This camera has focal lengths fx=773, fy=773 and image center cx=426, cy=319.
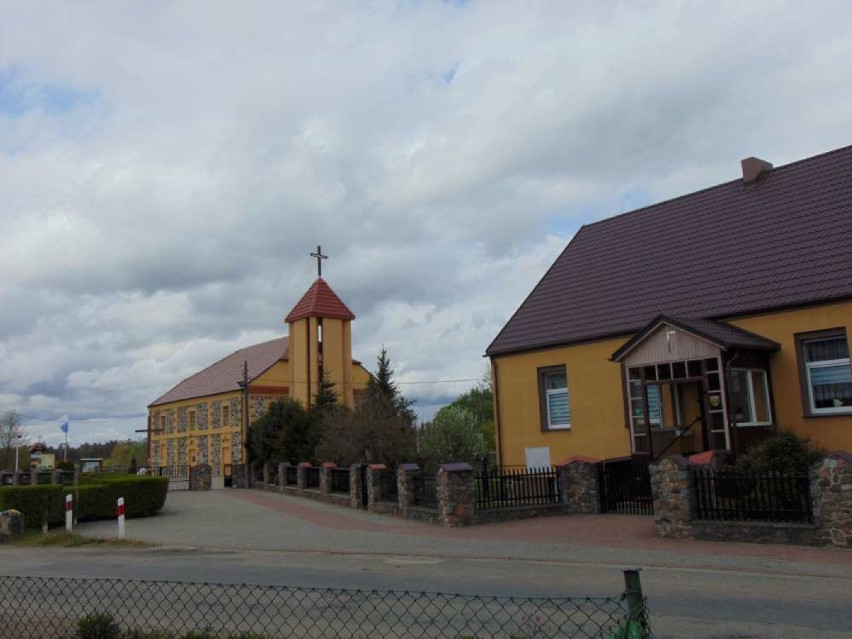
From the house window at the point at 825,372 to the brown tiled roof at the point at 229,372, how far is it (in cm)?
3949

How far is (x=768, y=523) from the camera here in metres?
12.2

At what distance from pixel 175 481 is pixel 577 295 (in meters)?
23.5

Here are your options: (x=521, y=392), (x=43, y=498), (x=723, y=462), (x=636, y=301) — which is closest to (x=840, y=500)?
(x=723, y=462)

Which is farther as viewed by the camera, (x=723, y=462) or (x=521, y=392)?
(x=521, y=392)

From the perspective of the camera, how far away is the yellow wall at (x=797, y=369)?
17.2 meters

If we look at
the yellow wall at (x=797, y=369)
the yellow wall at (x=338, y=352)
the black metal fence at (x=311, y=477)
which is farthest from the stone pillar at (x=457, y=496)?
the yellow wall at (x=338, y=352)

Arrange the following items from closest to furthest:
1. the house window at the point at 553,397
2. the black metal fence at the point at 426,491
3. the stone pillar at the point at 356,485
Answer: the black metal fence at the point at 426,491 < the stone pillar at the point at 356,485 < the house window at the point at 553,397

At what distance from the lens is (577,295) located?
79.3 feet

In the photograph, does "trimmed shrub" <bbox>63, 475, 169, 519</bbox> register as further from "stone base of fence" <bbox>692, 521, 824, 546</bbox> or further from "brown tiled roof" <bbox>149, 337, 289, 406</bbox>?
"brown tiled roof" <bbox>149, 337, 289, 406</bbox>

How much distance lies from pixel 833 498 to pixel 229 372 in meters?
52.0

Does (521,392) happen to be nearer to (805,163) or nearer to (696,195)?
(696,195)

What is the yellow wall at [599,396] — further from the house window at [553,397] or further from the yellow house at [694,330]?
the house window at [553,397]

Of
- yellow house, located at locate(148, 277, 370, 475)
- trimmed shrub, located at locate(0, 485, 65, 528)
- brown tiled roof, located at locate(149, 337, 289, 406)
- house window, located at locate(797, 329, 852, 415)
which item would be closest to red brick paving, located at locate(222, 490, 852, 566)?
house window, located at locate(797, 329, 852, 415)

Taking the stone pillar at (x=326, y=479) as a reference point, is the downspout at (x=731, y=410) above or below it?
above
